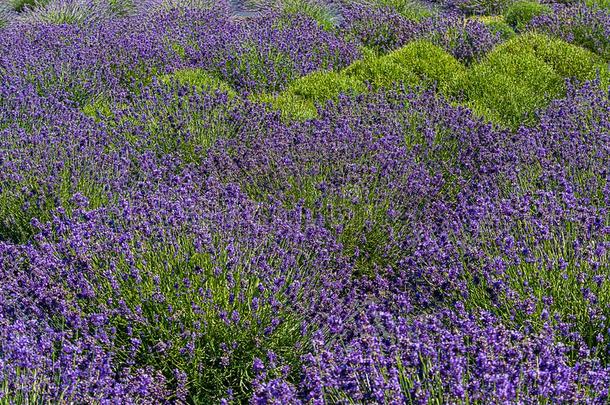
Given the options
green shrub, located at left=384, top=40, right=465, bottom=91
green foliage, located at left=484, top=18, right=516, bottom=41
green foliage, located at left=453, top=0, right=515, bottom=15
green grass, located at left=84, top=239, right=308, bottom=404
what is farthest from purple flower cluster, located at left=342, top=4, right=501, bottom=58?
green grass, located at left=84, top=239, right=308, bottom=404

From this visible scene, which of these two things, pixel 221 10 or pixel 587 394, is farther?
pixel 221 10

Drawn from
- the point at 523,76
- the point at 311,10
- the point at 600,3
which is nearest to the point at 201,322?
the point at 523,76

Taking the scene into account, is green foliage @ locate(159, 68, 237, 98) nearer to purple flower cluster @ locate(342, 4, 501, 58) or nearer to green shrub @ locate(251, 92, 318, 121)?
green shrub @ locate(251, 92, 318, 121)

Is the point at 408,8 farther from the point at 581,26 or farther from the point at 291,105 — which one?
the point at 291,105

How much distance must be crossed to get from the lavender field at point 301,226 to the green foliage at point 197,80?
3 centimetres

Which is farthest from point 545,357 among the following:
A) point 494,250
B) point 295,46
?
point 295,46

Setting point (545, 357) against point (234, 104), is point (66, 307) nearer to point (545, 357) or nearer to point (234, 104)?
point (545, 357)

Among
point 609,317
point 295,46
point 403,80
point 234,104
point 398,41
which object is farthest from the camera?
point 398,41

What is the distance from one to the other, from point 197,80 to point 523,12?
4005mm

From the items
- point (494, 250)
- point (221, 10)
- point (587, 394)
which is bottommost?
point (221, 10)

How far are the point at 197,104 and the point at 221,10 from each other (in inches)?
153

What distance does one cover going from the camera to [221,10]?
8680 millimetres

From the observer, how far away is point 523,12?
822cm

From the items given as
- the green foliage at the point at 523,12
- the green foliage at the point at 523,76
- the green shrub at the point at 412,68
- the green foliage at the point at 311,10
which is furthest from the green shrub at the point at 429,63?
the green foliage at the point at 523,12
